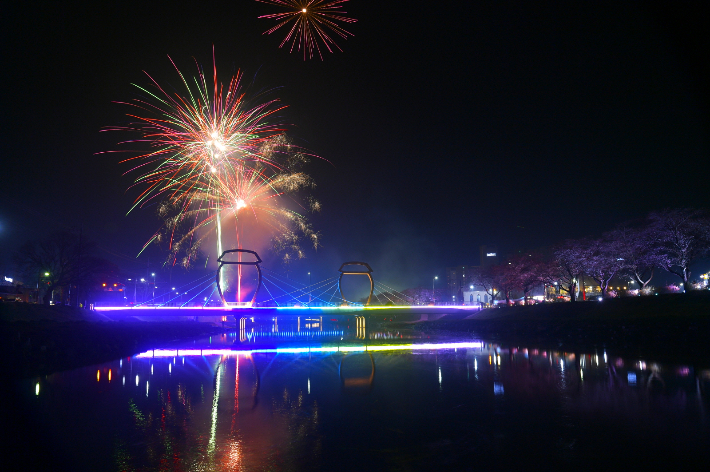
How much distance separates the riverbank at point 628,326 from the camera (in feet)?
123

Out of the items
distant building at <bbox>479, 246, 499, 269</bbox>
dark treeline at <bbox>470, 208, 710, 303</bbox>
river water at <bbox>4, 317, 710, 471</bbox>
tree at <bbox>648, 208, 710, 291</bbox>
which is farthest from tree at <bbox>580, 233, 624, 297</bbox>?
distant building at <bbox>479, 246, 499, 269</bbox>

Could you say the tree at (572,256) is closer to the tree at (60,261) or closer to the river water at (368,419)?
the river water at (368,419)

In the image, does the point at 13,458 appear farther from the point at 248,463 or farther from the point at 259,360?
the point at 259,360

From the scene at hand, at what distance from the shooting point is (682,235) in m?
53.3

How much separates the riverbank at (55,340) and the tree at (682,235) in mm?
62760

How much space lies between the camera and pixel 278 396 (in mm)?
20125

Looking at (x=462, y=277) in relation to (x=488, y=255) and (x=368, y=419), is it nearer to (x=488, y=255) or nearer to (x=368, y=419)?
(x=488, y=255)

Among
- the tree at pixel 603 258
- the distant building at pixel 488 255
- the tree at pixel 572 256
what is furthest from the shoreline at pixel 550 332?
the distant building at pixel 488 255

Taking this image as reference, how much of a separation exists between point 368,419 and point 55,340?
35.2 metres

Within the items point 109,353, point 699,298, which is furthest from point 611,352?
point 109,353

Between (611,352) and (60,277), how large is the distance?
71.4 m

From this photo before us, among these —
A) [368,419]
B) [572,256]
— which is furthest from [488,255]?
[368,419]

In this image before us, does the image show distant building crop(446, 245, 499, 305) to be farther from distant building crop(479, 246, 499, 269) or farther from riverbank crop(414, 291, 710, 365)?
riverbank crop(414, 291, 710, 365)

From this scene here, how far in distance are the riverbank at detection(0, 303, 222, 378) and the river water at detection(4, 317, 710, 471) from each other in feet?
20.1
